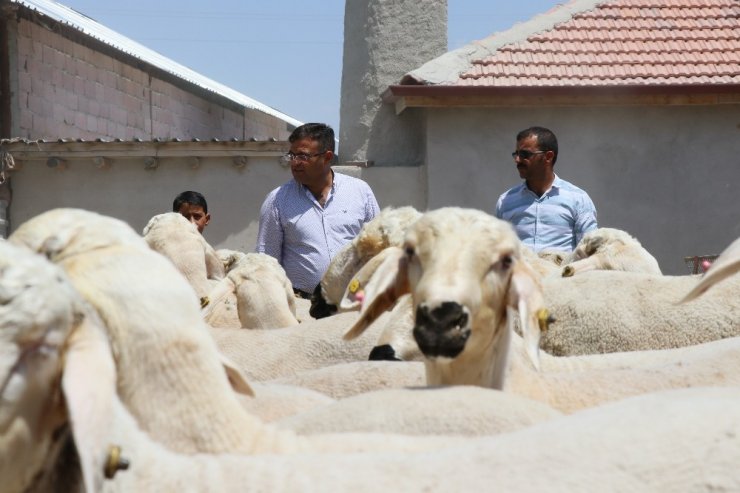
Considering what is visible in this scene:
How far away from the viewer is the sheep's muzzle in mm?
3945

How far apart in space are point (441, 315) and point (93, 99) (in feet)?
48.9

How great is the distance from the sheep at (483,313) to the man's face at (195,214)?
4.99 m

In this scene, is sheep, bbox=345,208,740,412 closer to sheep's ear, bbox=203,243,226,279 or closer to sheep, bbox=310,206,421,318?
sheep, bbox=310,206,421,318

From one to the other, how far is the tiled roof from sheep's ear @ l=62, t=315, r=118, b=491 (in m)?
10.8

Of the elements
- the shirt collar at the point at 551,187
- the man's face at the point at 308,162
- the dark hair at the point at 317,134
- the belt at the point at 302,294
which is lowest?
the belt at the point at 302,294

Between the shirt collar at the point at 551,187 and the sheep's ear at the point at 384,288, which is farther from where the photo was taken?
the shirt collar at the point at 551,187

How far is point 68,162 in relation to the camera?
13844 mm

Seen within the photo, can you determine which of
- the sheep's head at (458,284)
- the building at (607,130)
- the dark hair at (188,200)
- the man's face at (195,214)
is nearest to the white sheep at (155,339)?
the sheep's head at (458,284)

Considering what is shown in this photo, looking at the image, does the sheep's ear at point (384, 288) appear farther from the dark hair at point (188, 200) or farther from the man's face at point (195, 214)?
the dark hair at point (188, 200)

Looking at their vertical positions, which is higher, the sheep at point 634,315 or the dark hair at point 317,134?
the dark hair at point 317,134

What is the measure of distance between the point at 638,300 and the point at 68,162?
340 inches

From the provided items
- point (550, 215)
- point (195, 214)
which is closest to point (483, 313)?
point (550, 215)

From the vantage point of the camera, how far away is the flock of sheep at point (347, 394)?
237 centimetres

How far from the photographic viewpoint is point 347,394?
14.8ft
